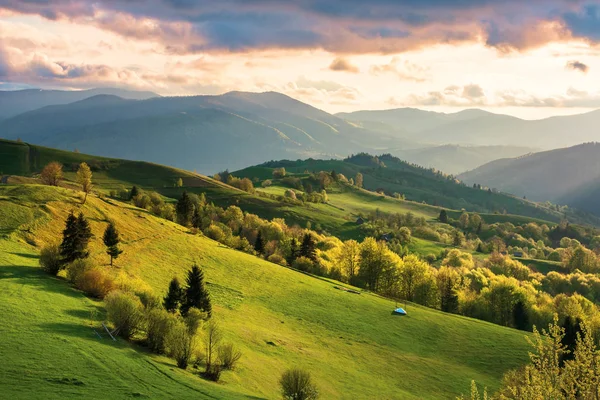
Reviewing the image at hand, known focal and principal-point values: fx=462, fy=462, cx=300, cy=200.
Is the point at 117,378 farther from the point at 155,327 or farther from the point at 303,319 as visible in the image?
the point at 303,319

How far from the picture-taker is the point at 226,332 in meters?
61.8

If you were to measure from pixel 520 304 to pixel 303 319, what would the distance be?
65.5 meters

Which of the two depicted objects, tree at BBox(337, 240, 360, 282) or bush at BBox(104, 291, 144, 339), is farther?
tree at BBox(337, 240, 360, 282)

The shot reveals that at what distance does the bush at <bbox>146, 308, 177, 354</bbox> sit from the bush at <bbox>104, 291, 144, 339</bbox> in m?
1.24

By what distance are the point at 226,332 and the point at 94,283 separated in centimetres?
1786

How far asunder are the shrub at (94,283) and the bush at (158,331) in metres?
12.1

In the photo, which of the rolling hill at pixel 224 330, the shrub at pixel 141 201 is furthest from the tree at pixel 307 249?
the shrub at pixel 141 201

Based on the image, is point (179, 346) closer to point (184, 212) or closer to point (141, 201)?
point (141, 201)

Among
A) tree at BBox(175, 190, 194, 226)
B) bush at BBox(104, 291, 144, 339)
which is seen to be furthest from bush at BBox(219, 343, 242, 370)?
tree at BBox(175, 190, 194, 226)

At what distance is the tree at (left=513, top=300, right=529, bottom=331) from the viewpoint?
114688 mm

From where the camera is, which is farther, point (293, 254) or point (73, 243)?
point (293, 254)

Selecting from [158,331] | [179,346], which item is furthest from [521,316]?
[158,331]

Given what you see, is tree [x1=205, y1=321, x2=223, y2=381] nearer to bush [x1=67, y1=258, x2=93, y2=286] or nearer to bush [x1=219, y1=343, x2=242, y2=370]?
bush [x1=219, y1=343, x2=242, y2=370]

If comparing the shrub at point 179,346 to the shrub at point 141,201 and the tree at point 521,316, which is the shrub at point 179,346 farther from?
the tree at point 521,316
